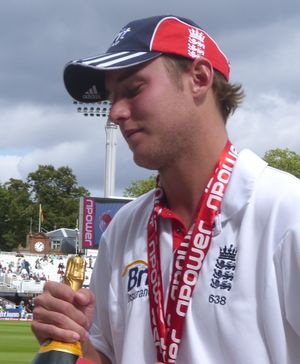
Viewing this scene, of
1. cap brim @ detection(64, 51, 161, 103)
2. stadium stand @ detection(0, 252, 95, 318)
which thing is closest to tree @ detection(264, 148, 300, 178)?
stadium stand @ detection(0, 252, 95, 318)

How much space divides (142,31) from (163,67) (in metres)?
0.16

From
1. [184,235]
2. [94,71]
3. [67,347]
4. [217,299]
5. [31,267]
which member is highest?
[31,267]

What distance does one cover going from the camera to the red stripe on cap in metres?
3.02

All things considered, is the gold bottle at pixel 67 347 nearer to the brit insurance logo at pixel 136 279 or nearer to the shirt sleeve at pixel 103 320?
the brit insurance logo at pixel 136 279

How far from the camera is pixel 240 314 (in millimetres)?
2701

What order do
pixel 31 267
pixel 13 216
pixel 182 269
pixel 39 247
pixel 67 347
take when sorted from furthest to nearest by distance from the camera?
pixel 13 216 < pixel 39 247 < pixel 31 267 < pixel 182 269 < pixel 67 347

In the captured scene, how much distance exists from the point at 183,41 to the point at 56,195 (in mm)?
98814

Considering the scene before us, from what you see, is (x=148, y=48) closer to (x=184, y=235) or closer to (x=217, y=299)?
(x=184, y=235)

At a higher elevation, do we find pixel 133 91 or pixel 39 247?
pixel 39 247

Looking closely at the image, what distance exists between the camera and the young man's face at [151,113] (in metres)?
2.97

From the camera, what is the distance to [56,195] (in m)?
101

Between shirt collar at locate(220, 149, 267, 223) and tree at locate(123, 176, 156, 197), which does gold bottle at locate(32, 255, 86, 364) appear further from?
tree at locate(123, 176, 156, 197)

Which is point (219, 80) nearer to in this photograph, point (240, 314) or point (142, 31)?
point (142, 31)

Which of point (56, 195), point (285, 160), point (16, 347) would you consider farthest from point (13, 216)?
point (16, 347)
